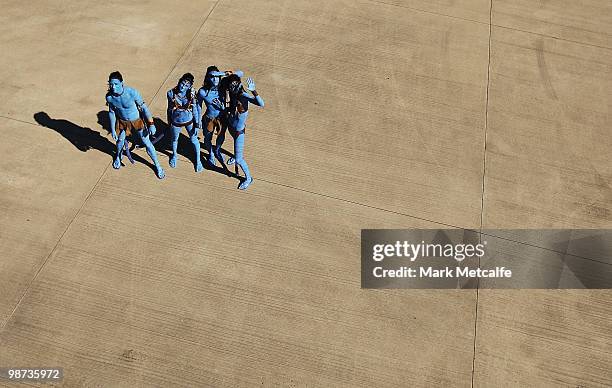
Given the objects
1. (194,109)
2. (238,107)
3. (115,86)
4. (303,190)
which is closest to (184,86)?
(194,109)

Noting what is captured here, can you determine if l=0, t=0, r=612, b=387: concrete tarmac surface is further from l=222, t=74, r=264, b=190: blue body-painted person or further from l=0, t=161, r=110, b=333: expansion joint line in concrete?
l=222, t=74, r=264, b=190: blue body-painted person

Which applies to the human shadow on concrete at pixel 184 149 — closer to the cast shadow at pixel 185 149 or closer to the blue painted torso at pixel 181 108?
the cast shadow at pixel 185 149

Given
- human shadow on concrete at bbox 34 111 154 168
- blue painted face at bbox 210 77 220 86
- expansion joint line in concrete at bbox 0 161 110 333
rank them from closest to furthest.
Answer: expansion joint line in concrete at bbox 0 161 110 333 < blue painted face at bbox 210 77 220 86 < human shadow on concrete at bbox 34 111 154 168

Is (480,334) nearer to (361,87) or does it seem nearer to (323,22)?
(361,87)

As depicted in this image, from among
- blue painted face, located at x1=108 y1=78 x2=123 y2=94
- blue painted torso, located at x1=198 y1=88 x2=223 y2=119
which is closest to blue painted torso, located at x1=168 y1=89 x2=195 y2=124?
blue painted torso, located at x1=198 y1=88 x2=223 y2=119

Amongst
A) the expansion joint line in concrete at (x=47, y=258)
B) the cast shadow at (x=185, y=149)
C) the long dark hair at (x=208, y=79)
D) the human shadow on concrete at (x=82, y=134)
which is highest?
the long dark hair at (x=208, y=79)

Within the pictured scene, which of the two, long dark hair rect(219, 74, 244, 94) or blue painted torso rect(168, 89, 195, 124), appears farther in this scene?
blue painted torso rect(168, 89, 195, 124)

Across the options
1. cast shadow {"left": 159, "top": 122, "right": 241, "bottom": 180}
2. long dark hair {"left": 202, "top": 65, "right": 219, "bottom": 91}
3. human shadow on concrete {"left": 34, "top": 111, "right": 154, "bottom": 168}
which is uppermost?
long dark hair {"left": 202, "top": 65, "right": 219, "bottom": 91}

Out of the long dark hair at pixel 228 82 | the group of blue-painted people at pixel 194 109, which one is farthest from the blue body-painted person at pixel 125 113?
the long dark hair at pixel 228 82

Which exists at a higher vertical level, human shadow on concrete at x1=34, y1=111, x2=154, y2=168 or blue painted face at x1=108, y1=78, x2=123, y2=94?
blue painted face at x1=108, y1=78, x2=123, y2=94
